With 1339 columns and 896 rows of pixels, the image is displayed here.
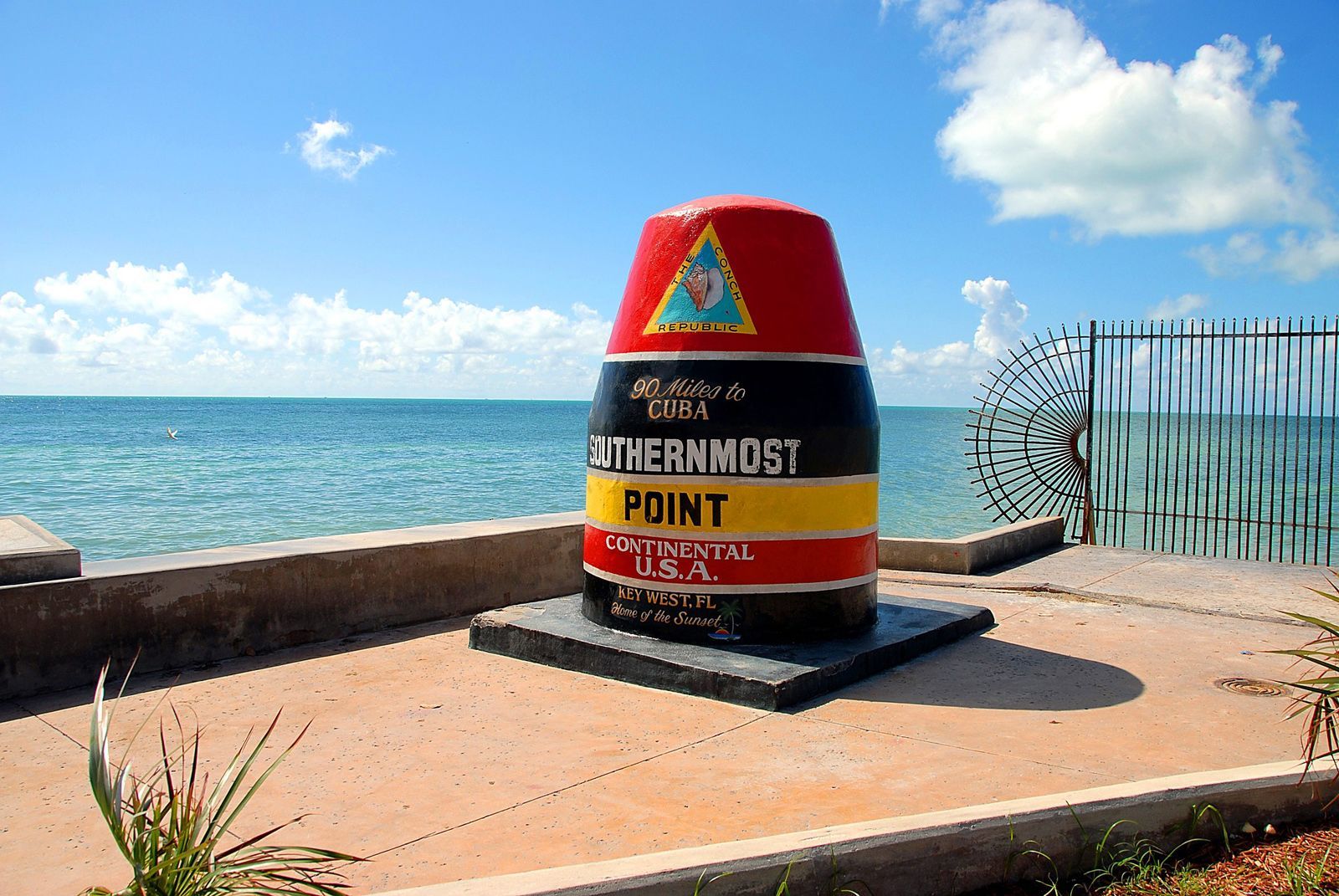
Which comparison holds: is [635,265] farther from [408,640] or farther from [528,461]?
[528,461]

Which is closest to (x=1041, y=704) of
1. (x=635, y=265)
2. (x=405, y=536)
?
(x=635, y=265)

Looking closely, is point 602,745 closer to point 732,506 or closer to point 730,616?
point 730,616

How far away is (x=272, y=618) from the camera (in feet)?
22.1

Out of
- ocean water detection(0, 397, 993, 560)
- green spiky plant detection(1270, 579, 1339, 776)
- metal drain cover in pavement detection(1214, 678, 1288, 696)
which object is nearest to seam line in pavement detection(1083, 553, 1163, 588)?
metal drain cover in pavement detection(1214, 678, 1288, 696)

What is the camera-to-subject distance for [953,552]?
1024 cm

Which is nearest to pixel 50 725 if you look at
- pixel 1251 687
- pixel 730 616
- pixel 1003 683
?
pixel 730 616

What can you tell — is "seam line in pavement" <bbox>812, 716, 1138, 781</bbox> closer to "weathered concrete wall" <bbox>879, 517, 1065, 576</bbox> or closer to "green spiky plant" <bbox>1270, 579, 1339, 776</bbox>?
"green spiky plant" <bbox>1270, 579, 1339, 776</bbox>

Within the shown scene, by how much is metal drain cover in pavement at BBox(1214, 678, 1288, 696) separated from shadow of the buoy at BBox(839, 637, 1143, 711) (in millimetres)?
501

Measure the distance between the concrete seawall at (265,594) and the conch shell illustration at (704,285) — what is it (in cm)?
294

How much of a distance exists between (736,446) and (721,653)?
128cm

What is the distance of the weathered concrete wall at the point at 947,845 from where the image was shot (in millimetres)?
3027

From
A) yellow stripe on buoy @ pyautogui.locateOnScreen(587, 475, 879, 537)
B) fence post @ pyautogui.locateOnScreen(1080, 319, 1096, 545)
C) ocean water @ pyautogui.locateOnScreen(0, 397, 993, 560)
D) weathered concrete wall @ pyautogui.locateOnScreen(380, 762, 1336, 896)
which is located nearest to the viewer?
weathered concrete wall @ pyautogui.locateOnScreen(380, 762, 1336, 896)

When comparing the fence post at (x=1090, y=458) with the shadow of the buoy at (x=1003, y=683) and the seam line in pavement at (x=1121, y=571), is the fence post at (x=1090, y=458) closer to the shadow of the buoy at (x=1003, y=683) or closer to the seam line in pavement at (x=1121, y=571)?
the seam line in pavement at (x=1121, y=571)

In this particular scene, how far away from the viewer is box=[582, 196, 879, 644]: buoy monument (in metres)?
6.15
